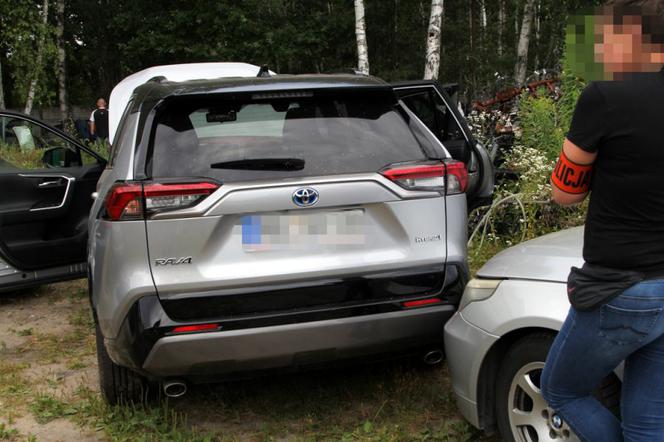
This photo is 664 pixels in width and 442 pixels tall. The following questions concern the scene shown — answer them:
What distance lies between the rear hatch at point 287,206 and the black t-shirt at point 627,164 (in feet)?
4.22

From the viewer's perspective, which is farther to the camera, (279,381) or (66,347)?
(66,347)

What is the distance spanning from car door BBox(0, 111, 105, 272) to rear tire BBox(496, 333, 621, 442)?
384 cm

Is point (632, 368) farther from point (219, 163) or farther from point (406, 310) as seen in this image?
point (219, 163)

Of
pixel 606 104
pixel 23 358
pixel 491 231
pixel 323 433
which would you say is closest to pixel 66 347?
pixel 23 358

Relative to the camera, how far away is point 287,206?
3.03 meters

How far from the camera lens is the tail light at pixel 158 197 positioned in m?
2.96

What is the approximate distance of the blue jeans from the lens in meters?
1.93

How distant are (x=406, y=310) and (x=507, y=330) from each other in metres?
0.58

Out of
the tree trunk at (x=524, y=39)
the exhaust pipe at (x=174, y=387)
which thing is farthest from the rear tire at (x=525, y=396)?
the tree trunk at (x=524, y=39)

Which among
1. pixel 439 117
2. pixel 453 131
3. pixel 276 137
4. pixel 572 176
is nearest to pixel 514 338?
pixel 572 176

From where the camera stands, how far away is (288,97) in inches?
131

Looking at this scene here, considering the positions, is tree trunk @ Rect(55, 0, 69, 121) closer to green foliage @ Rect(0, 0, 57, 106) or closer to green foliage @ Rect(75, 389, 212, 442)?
green foliage @ Rect(0, 0, 57, 106)

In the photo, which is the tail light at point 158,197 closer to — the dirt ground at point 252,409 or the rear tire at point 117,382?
the rear tire at point 117,382

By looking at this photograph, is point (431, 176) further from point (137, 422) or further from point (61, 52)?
point (61, 52)
